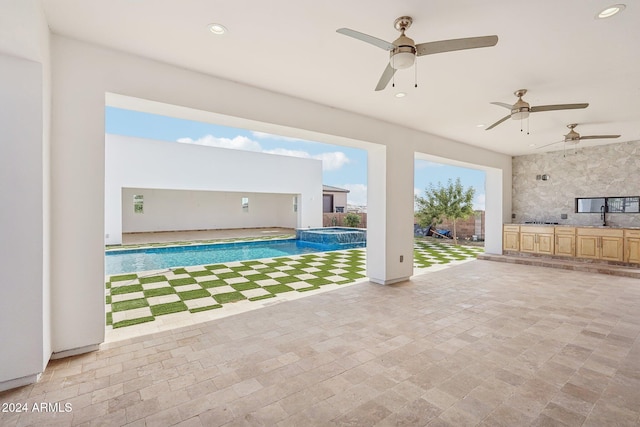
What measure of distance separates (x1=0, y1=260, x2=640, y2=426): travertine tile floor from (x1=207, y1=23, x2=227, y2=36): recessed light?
9.27ft

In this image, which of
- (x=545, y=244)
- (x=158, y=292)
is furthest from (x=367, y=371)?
(x=545, y=244)

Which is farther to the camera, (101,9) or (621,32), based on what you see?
(621,32)

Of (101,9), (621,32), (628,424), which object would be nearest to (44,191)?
(101,9)

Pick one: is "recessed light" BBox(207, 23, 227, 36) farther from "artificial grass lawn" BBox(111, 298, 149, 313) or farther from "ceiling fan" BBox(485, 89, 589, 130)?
"artificial grass lawn" BBox(111, 298, 149, 313)

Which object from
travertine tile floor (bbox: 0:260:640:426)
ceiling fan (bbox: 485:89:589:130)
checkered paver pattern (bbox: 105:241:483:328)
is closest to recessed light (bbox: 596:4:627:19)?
ceiling fan (bbox: 485:89:589:130)

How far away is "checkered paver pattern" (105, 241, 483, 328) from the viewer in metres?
3.86

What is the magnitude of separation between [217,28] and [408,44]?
1571mm

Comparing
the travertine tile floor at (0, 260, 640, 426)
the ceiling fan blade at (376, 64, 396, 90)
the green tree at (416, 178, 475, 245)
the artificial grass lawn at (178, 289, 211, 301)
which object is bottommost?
the travertine tile floor at (0, 260, 640, 426)

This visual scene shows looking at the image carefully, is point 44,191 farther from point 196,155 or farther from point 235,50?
point 196,155

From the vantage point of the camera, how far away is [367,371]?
2385 millimetres

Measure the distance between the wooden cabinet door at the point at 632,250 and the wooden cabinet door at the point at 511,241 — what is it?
6.47 feet

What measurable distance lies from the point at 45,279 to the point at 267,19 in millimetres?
2724

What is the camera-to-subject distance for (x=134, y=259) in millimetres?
7562

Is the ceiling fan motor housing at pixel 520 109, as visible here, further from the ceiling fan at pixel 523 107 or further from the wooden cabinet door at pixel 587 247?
the wooden cabinet door at pixel 587 247
